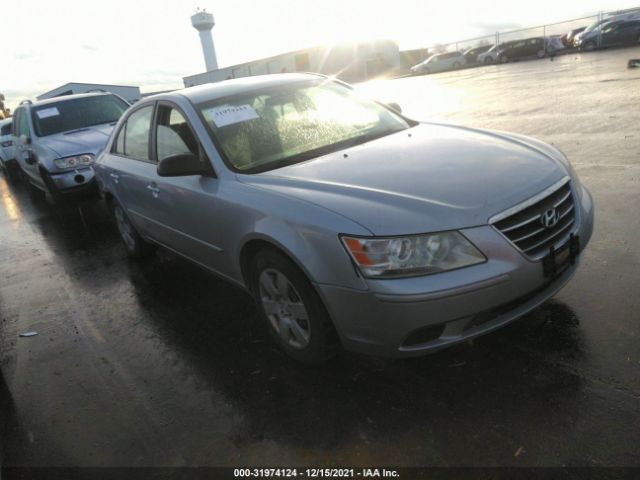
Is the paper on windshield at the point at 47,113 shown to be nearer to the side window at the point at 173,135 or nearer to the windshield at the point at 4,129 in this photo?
the side window at the point at 173,135

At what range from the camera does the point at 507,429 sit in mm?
2438

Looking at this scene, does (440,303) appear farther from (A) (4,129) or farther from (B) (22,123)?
(A) (4,129)

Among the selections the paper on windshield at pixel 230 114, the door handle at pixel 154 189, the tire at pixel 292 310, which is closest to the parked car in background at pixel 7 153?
the door handle at pixel 154 189

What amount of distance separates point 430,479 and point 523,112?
10.0 metres

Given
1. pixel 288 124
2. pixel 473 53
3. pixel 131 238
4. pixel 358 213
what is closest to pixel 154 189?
pixel 288 124

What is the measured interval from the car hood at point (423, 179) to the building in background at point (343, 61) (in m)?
53.5

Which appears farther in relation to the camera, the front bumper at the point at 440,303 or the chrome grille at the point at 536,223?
the chrome grille at the point at 536,223

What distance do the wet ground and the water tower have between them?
10344cm

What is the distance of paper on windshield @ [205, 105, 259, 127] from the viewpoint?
362 centimetres

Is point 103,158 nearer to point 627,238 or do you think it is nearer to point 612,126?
point 627,238

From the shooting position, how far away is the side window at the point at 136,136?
4.48 m

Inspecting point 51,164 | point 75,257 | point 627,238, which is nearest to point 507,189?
point 627,238

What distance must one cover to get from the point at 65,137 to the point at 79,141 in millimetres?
459

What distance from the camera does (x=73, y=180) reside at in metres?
7.73
